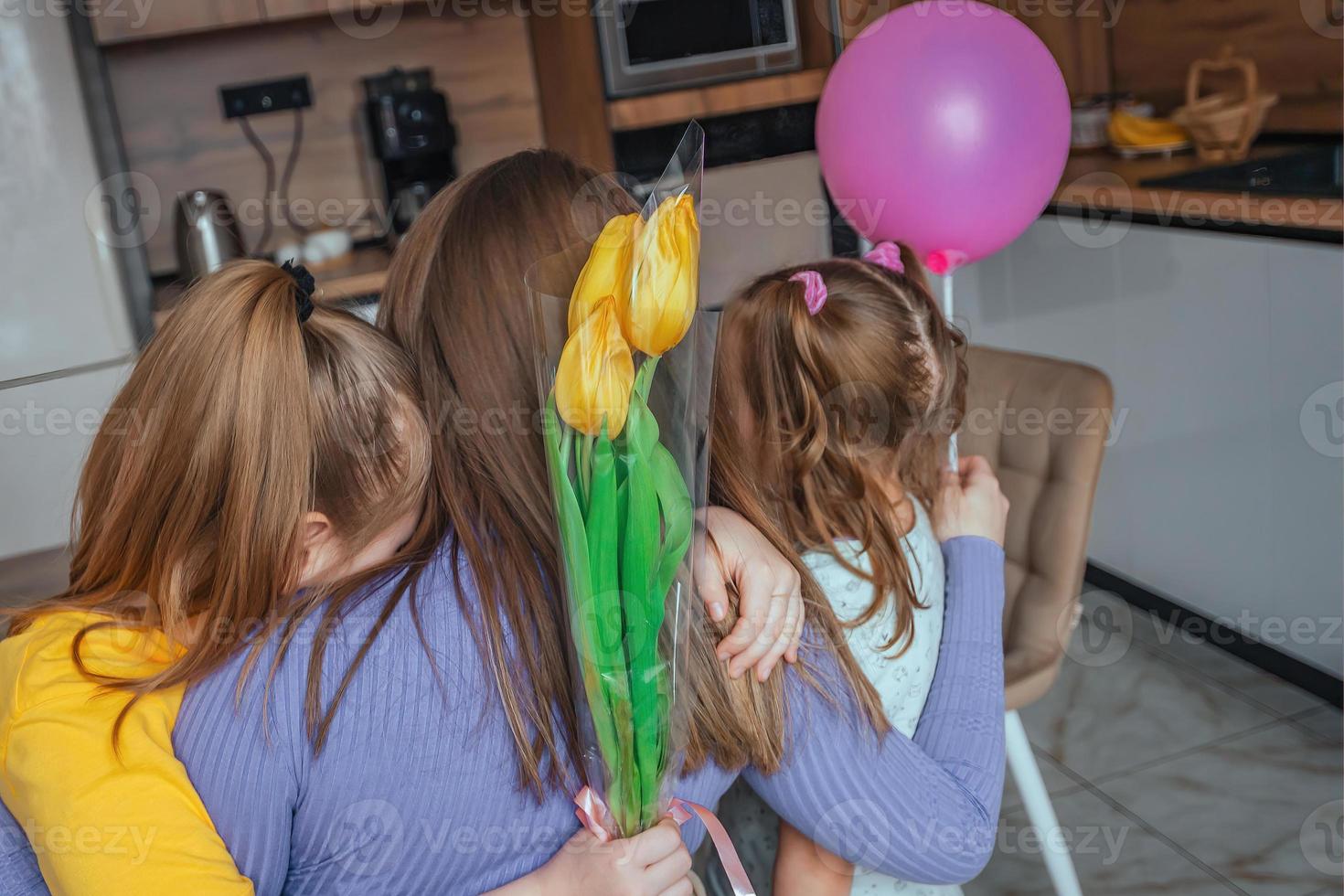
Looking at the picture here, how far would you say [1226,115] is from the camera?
2.58 meters

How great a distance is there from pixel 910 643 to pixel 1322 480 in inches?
57.2

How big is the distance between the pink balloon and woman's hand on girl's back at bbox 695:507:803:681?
0.59m

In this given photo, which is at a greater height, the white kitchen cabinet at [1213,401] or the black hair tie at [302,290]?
the black hair tie at [302,290]

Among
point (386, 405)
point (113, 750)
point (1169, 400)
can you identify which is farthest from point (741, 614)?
point (1169, 400)

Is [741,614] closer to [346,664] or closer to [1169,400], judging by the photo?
[346,664]

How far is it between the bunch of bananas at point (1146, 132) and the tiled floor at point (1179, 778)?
45.3 inches

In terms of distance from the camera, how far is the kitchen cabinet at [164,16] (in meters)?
2.37

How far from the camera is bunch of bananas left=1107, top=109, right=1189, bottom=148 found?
2.88 metres

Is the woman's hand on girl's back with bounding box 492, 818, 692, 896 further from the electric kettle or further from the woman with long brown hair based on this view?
the electric kettle

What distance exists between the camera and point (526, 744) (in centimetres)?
80
